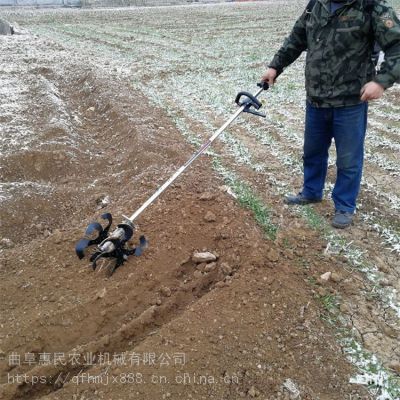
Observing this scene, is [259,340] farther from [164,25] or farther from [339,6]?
[164,25]

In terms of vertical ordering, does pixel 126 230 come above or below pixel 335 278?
above

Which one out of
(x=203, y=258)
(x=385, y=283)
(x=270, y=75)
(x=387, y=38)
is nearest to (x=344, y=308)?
(x=385, y=283)

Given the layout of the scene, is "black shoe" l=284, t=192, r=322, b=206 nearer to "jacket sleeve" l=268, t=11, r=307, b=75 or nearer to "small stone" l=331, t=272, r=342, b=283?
"small stone" l=331, t=272, r=342, b=283

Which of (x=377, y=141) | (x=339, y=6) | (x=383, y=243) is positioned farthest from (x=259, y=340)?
(x=377, y=141)

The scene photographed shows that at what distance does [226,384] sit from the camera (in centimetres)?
265

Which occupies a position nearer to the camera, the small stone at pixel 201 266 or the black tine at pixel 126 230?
the black tine at pixel 126 230

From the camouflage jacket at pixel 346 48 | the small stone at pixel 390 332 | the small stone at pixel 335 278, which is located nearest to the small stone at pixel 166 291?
the small stone at pixel 335 278

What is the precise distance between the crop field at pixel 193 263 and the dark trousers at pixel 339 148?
32 cm

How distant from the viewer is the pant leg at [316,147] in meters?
4.06

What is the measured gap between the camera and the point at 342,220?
13.7 ft

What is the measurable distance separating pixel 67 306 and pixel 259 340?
1583mm

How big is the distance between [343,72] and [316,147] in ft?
2.89

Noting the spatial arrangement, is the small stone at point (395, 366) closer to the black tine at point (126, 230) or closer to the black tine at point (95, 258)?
the black tine at point (126, 230)

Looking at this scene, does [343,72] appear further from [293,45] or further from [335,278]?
[335,278]
